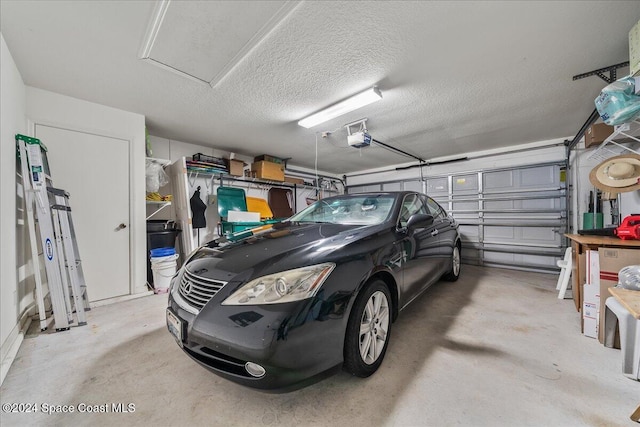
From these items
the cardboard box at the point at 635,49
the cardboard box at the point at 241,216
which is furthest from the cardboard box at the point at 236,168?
the cardboard box at the point at 635,49

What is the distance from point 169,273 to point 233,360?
2712 mm

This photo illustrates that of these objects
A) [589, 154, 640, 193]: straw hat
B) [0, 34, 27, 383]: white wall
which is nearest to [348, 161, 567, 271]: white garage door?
[589, 154, 640, 193]: straw hat

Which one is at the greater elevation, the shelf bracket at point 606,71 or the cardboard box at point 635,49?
the shelf bracket at point 606,71

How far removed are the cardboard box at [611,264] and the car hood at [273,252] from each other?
1.79 metres

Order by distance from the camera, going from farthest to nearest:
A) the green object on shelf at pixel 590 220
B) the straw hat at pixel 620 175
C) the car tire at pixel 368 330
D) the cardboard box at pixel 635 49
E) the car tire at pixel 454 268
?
the green object on shelf at pixel 590 220 → the car tire at pixel 454 268 → the straw hat at pixel 620 175 → the cardboard box at pixel 635 49 → the car tire at pixel 368 330

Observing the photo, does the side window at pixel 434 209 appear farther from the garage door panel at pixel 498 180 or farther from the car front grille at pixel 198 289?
the car front grille at pixel 198 289

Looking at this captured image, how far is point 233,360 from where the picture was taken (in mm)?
1058

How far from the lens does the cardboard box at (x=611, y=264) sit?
168 cm

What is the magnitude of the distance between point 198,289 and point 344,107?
2.48 meters

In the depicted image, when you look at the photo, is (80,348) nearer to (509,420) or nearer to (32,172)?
(32,172)

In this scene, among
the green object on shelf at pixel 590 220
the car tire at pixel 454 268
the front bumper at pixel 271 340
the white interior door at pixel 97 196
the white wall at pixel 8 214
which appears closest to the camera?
the front bumper at pixel 271 340

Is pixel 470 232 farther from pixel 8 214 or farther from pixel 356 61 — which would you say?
pixel 8 214

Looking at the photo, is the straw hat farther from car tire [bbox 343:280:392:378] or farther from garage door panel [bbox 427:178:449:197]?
car tire [bbox 343:280:392:378]

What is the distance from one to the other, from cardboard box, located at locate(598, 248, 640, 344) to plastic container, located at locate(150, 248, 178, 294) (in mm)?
4521
